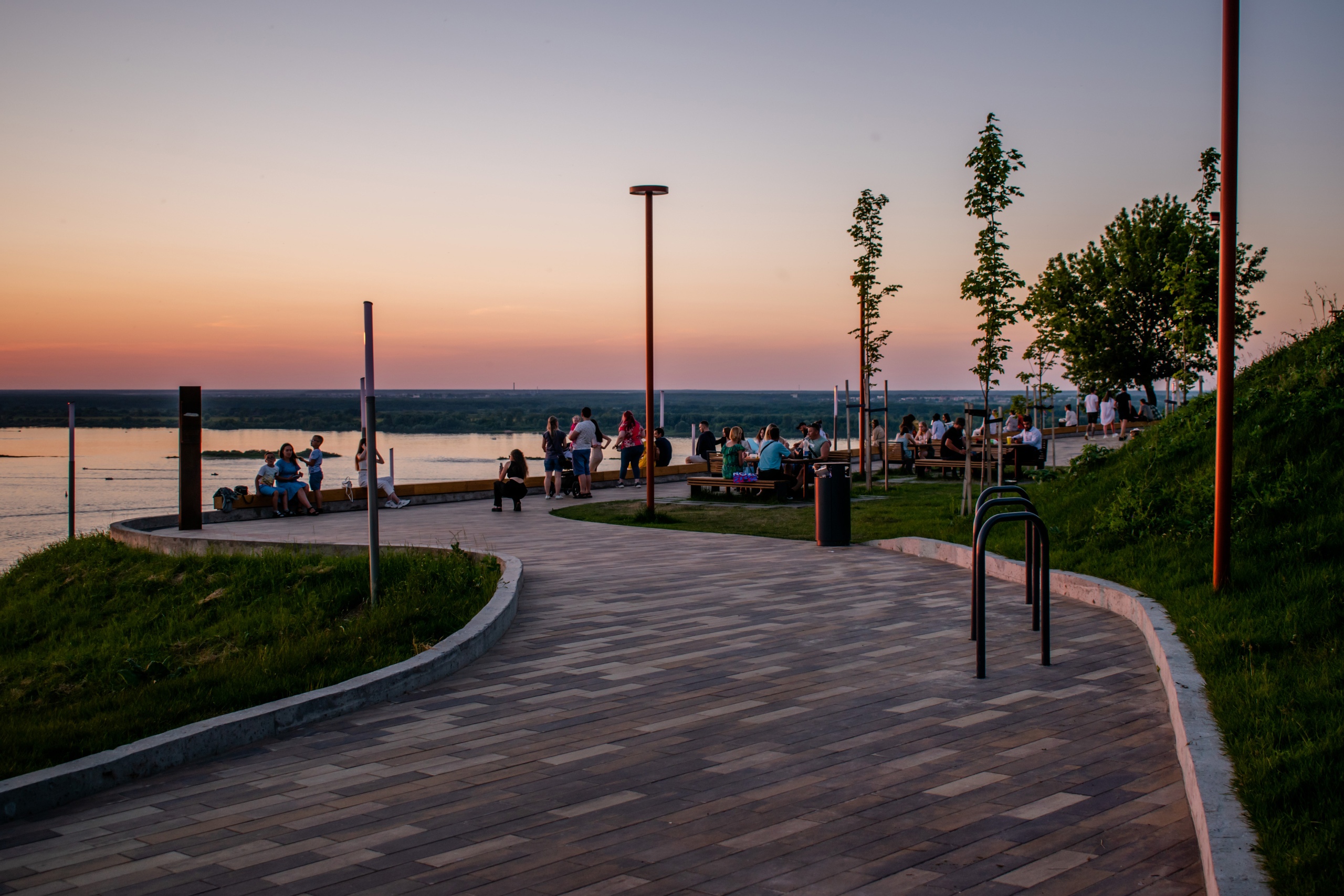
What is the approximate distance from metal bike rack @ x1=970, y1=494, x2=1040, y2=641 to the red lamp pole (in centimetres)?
128

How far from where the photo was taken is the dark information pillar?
58.6 ft

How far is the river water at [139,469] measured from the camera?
113 feet

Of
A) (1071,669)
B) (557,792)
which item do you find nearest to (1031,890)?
(557,792)

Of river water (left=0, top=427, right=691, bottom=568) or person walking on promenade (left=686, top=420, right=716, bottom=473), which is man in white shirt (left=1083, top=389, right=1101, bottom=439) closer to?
→ person walking on promenade (left=686, top=420, right=716, bottom=473)

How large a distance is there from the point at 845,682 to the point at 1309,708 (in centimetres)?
242

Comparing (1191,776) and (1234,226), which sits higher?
(1234,226)

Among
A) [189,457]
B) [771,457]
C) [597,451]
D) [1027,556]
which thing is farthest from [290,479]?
[1027,556]

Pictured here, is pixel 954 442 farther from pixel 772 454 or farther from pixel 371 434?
pixel 371 434

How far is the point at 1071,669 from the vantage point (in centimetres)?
666

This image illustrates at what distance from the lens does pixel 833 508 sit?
13.1 metres

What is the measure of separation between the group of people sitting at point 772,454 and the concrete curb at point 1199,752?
11.1m

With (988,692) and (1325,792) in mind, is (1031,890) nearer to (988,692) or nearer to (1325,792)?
(1325,792)

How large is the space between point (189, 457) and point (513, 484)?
18.3 ft

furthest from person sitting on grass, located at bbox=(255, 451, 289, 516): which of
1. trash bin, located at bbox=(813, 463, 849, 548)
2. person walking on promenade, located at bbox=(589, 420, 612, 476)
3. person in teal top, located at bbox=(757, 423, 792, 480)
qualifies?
trash bin, located at bbox=(813, 463, 849, 548)
